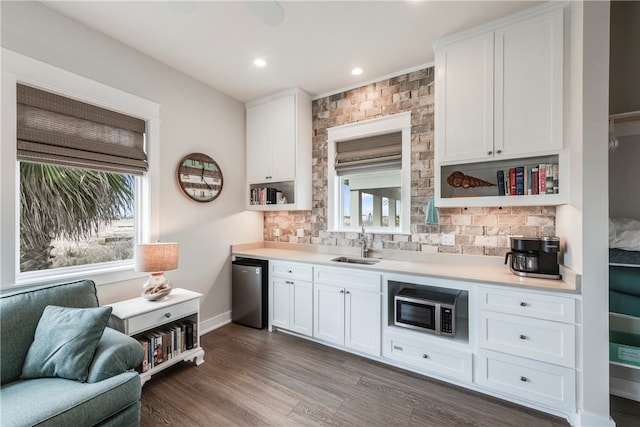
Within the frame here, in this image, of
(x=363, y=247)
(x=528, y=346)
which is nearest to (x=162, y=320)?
(x=363, y=247)

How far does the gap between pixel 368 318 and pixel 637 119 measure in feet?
8.82

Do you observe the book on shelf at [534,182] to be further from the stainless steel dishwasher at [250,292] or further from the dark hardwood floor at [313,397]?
the stainless steel dishwasher at [250,292]

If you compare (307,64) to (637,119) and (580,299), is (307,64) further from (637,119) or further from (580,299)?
(580,299)

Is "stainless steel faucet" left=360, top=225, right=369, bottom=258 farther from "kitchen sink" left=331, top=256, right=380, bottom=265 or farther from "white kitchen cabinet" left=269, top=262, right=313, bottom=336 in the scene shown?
"white kitchen cabinet" left=269, top=262, right=313, bottom=336

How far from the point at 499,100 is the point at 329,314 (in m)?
2.47

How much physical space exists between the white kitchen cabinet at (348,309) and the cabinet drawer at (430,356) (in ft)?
0.48

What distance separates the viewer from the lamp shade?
230cm

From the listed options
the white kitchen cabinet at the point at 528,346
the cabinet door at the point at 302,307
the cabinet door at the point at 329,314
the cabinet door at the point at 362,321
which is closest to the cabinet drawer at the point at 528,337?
the white kitchen cabinet at the point at 528,346

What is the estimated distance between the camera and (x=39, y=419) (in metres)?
1.20

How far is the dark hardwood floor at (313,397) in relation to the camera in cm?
181

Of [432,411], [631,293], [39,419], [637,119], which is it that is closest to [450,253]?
[631,293]

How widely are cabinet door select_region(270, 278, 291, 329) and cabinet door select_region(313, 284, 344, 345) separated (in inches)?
14.8

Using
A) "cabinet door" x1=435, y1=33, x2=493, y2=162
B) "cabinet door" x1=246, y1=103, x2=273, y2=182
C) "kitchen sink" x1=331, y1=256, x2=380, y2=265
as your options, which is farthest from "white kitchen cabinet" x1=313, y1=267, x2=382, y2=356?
"cabinet door" x1=246, y1=103, x2=273, y2=182

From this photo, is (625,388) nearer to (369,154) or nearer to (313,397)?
(313,397)
